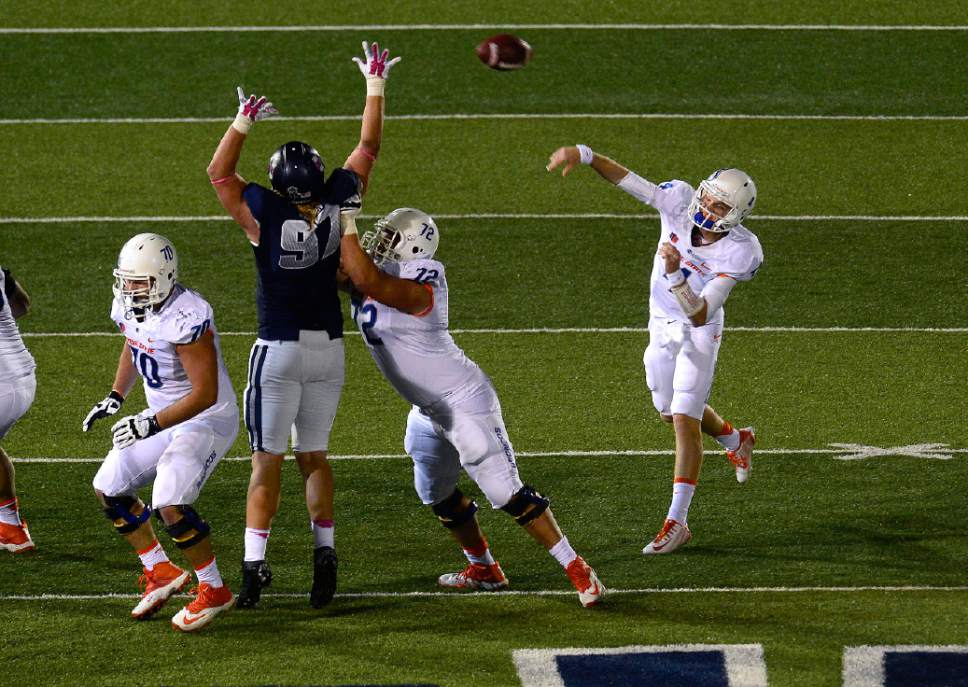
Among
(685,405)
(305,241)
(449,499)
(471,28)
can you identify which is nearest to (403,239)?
(305,241)

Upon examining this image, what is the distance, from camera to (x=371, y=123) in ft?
24.2

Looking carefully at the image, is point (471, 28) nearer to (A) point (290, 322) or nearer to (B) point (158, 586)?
(A) point (290, 322)

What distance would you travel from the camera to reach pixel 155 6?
57.9 ft

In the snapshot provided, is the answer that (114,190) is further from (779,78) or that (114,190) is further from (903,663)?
(903,663)

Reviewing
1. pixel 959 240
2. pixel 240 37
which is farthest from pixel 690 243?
pixel 240 37

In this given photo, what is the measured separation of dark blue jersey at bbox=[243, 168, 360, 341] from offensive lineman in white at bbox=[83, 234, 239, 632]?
30 centimetres

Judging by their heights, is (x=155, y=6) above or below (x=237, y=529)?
above

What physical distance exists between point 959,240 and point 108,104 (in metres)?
7.70

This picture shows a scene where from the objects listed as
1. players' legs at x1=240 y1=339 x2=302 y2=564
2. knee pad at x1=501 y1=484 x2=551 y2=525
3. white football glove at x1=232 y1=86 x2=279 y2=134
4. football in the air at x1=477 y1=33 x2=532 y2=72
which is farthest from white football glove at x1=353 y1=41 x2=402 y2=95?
football in the air at x1=477 y1=33 x2=532 y2=72

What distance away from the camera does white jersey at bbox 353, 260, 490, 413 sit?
6836mm

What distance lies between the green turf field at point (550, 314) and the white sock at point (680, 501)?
16 cm

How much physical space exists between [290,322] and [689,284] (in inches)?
71.7

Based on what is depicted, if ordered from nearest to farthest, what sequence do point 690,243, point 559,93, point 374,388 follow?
point 690,243 → point 374,388 → point 559,93

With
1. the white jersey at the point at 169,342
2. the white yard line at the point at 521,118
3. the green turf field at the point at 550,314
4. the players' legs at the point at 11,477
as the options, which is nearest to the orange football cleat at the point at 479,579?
the green turf field at the point at 550,314
